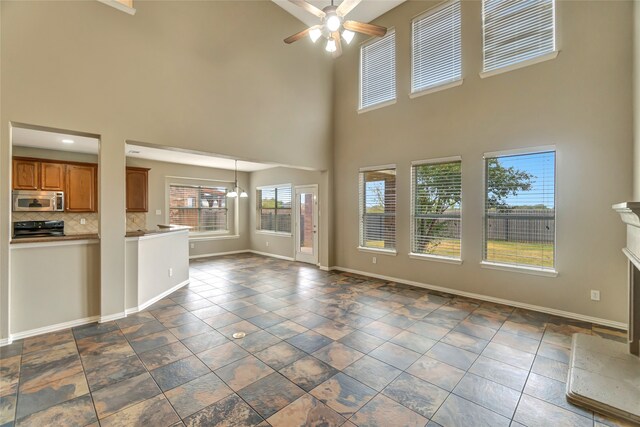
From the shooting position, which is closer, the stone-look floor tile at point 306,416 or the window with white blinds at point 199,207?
the stone-look floor tile at point 306,416

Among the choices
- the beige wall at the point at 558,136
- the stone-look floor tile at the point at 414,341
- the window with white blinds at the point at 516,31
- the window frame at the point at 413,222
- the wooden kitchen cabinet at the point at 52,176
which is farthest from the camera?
the wooden kitchen cabinet at the point at 52,176

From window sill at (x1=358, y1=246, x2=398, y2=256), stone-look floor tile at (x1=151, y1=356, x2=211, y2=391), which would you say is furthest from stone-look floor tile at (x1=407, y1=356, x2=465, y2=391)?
window sill at (x1=358, y1=246, x2=398, y2=256)

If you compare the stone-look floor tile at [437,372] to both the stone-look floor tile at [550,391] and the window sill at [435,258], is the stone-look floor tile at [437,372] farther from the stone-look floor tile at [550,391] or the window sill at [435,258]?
the window sill at [435,258]

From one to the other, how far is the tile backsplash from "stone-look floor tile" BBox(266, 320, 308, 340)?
511cm

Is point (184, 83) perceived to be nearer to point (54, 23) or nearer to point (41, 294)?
point (54, 23)

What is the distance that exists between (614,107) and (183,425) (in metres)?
5.57

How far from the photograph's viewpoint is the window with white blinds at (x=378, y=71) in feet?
18.7

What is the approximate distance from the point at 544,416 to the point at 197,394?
2.61 metres

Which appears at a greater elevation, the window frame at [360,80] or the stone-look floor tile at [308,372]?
the window frame at [360,80]

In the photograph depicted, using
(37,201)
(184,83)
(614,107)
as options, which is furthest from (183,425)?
(37,201)

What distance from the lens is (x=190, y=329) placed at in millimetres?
3430

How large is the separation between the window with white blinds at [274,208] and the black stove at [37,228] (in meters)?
5.02

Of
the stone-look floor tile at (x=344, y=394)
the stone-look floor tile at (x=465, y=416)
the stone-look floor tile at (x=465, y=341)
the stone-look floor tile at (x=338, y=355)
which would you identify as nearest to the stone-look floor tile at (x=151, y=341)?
the stone-look floor tile at (x=338, y=355)

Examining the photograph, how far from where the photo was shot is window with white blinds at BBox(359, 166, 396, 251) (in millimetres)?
5707
